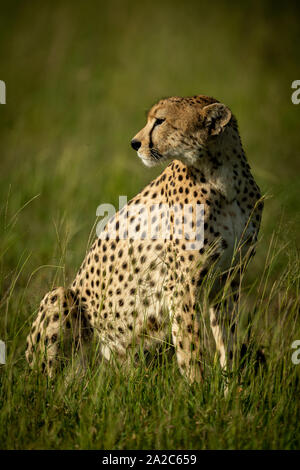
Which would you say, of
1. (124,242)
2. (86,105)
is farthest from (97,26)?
(124,242)

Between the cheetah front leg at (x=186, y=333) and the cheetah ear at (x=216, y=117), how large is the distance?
650mm

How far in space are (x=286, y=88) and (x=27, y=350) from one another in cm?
593

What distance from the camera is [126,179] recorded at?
16.1 ft

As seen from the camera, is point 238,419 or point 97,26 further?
point 97,26

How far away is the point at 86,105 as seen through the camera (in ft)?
24.4

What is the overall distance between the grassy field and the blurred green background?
0.02 metres

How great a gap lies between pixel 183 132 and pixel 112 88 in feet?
18.4

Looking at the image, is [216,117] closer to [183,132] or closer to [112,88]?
[183,132]

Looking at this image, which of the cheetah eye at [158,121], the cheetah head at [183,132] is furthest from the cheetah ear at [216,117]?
the cheetah eye at [158,121]

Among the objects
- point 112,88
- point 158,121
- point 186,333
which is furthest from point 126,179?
point 112,88

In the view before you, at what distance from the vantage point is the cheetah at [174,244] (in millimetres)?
2484

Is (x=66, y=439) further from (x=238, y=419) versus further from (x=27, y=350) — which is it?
(x=27, y=350)

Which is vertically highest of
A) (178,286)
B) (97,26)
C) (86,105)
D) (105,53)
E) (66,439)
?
(97,26)

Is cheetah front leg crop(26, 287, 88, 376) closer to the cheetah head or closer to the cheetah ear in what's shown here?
the cheetah head
